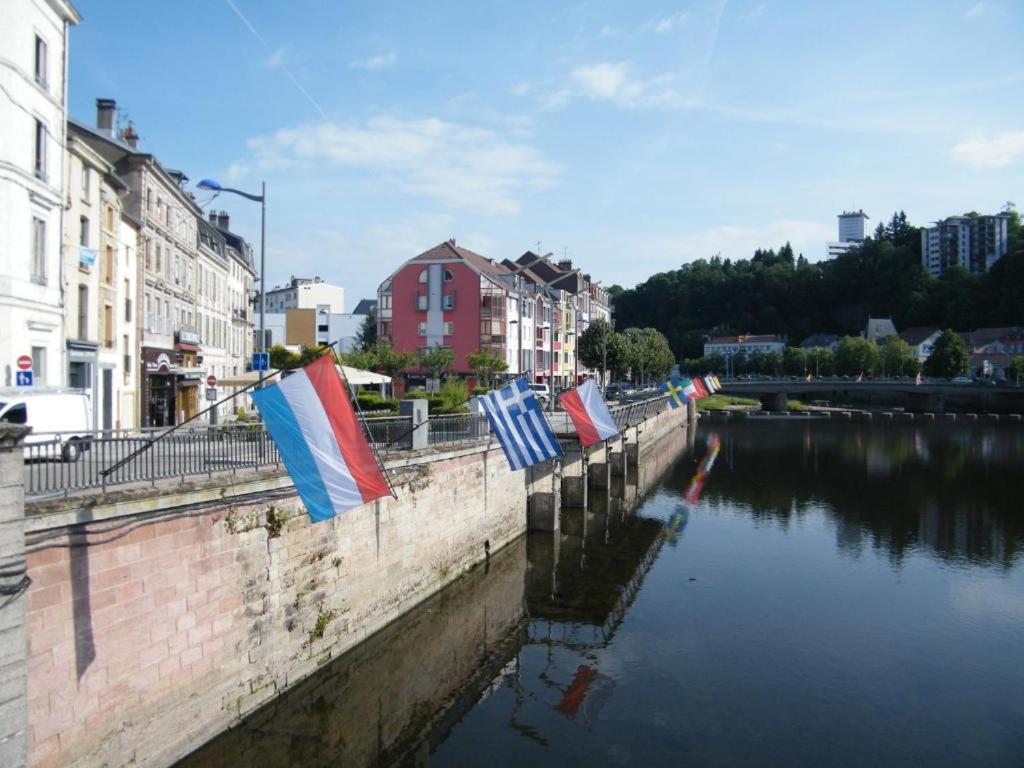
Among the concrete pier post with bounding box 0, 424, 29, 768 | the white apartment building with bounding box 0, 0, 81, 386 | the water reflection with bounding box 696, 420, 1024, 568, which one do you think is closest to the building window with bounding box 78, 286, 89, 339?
the white apartment building with bounding box 0, 0, 81, 386

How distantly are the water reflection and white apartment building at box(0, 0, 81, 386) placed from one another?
91.7 feet

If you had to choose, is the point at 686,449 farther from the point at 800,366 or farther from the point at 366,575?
the point at 800,366

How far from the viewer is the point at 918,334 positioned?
143m

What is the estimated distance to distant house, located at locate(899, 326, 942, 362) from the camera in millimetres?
138375

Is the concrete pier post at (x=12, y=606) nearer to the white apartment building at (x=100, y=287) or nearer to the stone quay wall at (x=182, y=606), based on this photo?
the stone quay wall at (x=182, y=606)

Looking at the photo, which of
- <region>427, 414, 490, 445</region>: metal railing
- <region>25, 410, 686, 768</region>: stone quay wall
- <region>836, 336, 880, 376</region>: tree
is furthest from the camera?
<region>836, 336, 880, 376</region>: tree

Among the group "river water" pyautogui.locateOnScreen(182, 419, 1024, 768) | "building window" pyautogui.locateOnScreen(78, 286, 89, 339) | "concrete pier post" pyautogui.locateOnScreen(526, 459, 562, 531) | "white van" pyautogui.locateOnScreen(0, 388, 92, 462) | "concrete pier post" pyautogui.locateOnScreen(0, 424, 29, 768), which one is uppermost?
"building window" pyautogui.locateOnScreen(78, 286, 89, 339)

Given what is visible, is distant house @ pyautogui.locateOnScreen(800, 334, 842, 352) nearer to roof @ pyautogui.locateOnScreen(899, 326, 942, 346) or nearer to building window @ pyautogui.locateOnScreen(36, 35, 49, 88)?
roof @ pyautogui.locateOnScreen(899, 326, 942, 346)

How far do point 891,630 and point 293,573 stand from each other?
49.0 ft

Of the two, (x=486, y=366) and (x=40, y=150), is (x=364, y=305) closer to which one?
(x=486, y=366)

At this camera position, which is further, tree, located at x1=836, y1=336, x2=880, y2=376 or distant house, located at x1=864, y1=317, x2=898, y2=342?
distant house, located at x1=864, y1=317, x2=898, y2=342

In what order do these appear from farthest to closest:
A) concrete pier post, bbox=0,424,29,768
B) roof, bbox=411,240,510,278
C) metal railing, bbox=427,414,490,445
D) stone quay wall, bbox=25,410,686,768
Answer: roof, bbox=411,240,510,278, metal railing, bbox=427,414,490,445, stone quay wall, bbox=25,410,686,768, concrete pier post, bbox=0,424,29,768

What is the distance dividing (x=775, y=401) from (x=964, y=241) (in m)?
117

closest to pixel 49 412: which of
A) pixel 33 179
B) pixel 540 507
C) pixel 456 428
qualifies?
pixel 456 428
